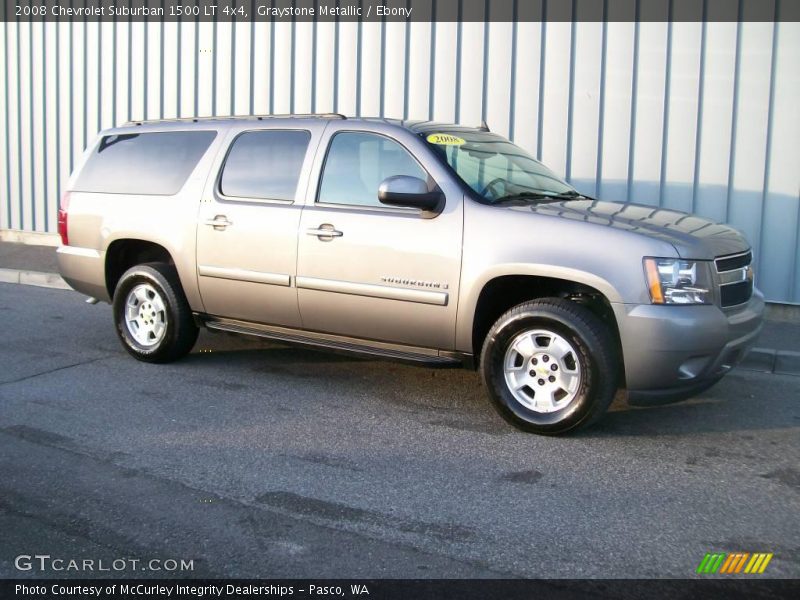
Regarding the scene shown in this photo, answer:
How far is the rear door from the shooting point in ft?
20.1

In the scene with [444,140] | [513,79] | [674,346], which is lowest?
[674,346]

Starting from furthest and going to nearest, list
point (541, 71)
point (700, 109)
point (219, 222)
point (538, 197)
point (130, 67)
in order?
point (130, 67)
point (541, 71)
point (700, 109)
point (219, 222)
point (538, 197)

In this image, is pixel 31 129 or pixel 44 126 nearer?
pixel 44 126

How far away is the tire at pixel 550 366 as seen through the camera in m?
5.07

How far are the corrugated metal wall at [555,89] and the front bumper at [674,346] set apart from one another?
418 centimetres

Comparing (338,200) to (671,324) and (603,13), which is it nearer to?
(671,324)

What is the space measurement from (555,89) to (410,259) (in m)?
4.78

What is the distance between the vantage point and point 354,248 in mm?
5773

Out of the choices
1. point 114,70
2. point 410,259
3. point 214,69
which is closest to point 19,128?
point 114,70

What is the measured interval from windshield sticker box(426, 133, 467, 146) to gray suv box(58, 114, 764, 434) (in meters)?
0.01

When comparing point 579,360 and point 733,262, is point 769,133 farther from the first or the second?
point 579,360

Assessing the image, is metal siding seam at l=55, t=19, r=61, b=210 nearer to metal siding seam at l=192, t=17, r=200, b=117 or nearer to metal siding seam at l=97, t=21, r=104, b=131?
metal siding seam at l=97, t=21, r=104, b=131

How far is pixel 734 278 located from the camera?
17.3ft

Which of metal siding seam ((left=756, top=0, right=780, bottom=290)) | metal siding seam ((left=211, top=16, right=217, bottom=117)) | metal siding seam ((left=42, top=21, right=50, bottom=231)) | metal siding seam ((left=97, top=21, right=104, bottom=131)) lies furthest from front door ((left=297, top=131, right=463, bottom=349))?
metal siding seam ((left=42, top=21, right=50, bottom=231))
